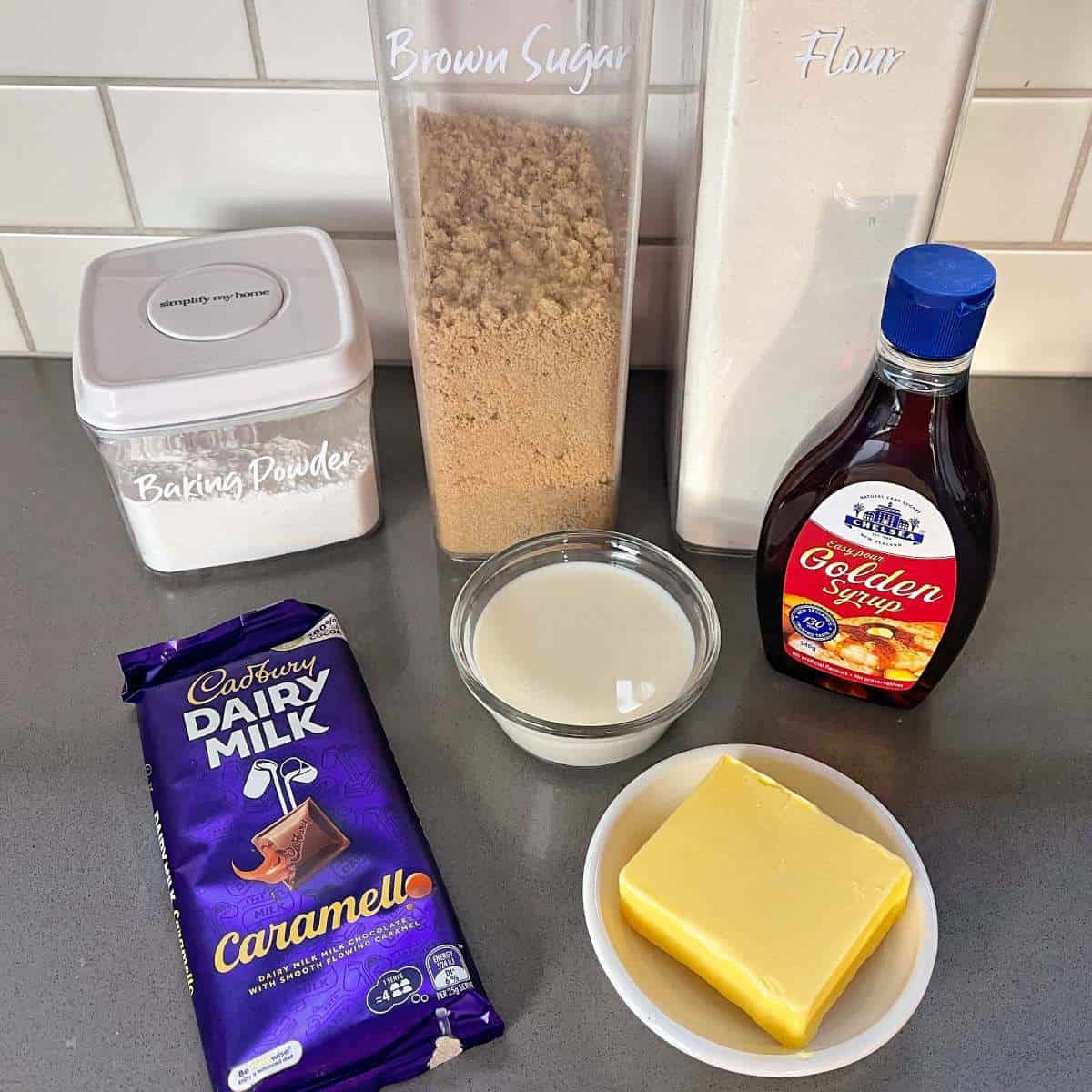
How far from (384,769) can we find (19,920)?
0.60ft

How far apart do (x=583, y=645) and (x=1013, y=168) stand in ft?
1.40

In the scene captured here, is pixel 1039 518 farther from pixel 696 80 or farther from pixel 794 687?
pixel 696 80

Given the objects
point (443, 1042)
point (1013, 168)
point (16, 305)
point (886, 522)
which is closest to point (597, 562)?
point (886, 522)

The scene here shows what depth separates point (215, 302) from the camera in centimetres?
65

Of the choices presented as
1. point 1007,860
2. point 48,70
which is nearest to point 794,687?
point 1007,860

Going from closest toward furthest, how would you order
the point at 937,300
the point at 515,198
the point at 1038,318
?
the point at 937,300 → the point at 515,198 → the point at 1038,318

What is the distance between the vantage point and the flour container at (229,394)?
0.60 meters

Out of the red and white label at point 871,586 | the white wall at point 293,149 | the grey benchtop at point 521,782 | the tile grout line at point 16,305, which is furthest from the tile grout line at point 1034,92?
the tile grout line at point 16,305

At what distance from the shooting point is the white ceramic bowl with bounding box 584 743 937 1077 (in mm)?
464

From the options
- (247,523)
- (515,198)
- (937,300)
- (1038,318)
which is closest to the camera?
(937,300)

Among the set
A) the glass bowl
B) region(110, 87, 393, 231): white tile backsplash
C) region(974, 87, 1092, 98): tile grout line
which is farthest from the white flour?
region(974, 87, 1092, 98): tile grout line

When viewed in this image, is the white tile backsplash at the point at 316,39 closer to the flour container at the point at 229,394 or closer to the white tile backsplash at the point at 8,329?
the flour container at the point at 229,394

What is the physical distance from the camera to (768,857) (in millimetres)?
504

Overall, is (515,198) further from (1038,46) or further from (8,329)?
(8,329)
